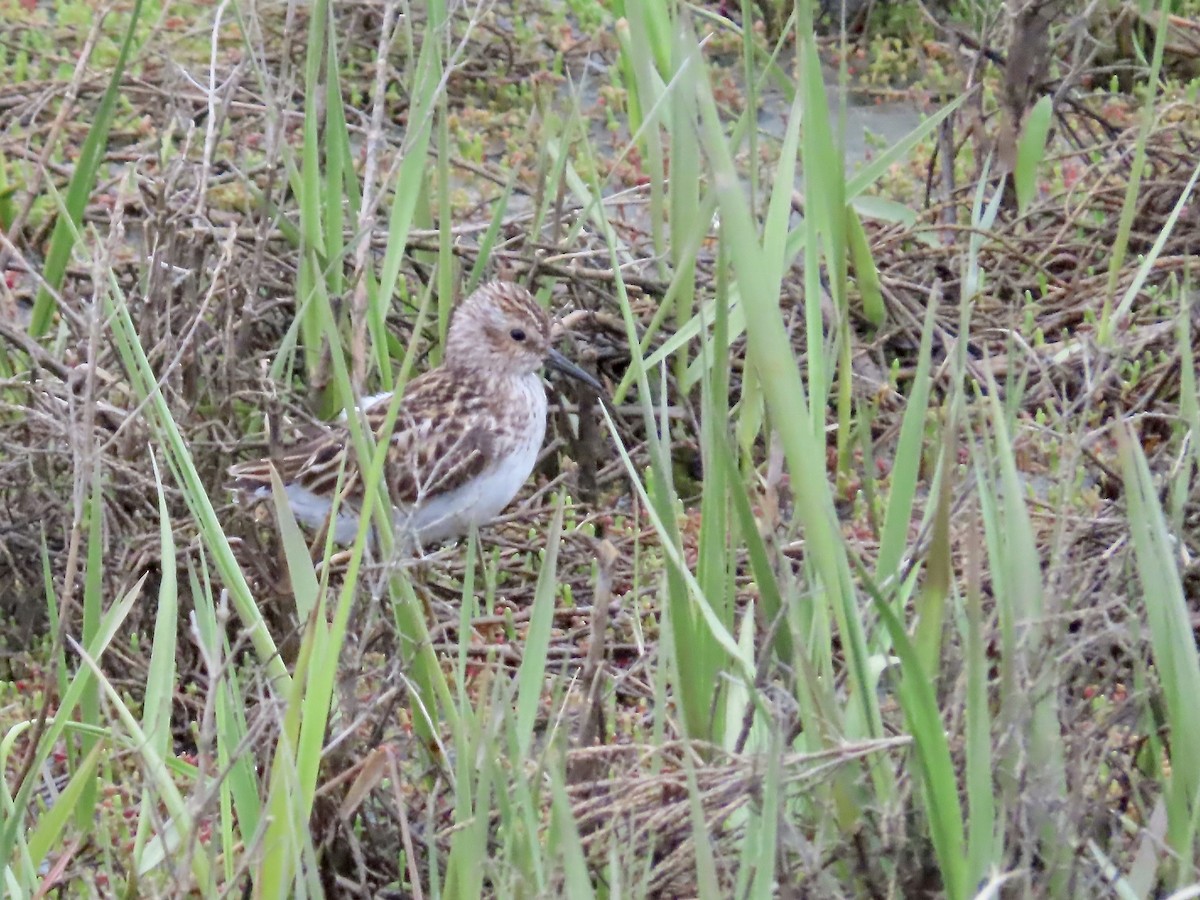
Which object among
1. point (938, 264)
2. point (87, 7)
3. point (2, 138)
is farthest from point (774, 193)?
A: point (87, 7)

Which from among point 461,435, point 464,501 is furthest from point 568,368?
point 464,501

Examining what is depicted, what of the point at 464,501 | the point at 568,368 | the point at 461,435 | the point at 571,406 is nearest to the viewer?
the point at 464,501

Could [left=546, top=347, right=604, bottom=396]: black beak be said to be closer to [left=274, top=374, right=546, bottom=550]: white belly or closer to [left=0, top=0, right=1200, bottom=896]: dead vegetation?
[left=0, top=0, right=1200, bottom=896]: dead vegetation

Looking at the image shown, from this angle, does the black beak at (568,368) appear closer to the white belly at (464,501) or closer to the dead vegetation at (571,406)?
the dead vegetation at (571,406)

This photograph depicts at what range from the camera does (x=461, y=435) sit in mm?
4676

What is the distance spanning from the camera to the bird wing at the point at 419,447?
4395 millimetres

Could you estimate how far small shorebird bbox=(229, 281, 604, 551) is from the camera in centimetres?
446

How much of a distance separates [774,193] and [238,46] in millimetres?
3921

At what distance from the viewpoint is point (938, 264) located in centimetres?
566

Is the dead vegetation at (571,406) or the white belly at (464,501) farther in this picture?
the white belly at (464,501)

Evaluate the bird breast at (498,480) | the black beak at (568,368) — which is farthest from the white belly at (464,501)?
the black beak at (568,368)

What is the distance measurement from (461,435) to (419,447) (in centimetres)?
13

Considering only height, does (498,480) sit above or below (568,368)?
below

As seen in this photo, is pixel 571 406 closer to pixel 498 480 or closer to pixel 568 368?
pixel 568 368
